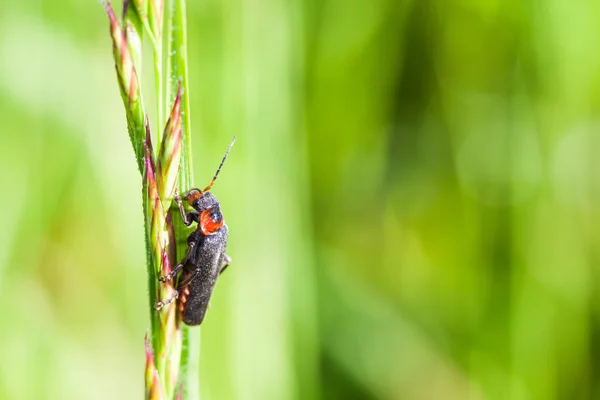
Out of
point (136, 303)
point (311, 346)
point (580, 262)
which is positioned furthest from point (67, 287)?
point (580, 262)

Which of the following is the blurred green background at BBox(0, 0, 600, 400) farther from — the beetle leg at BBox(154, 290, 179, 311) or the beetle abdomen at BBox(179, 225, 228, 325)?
the beetle leg at BBox(154, 290, 179, 311)

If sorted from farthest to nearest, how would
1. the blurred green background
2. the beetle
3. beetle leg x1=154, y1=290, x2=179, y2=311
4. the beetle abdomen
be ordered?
the blurred green background
the beetle
the beetle abdomen
beetle leg x1=154, y1=290, x2=179, y2=311

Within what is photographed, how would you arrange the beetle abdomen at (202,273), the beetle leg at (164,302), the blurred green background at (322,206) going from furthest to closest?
the blurred green background at (322,206) → the beetle abdomen at (202,273) → the beetle leg at (164,302)

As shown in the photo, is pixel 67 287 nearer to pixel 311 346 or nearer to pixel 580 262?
pixel 311 346

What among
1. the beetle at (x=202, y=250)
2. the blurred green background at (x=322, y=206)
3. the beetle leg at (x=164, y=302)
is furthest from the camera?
the blurred green background at (x=322, y=206)

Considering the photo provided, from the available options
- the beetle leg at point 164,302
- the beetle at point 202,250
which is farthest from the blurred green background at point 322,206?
the beetle leg at point 164,302

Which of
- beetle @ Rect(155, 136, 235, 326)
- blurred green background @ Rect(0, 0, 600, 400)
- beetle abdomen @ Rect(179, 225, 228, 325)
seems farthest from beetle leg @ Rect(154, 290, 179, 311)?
blurred green background @ Rect(0, 0, 600, 400)

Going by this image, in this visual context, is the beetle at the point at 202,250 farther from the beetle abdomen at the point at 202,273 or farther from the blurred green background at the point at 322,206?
the blurred green background at the point at 322,206

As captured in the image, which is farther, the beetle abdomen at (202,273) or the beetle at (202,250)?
the beetle at (202,250)

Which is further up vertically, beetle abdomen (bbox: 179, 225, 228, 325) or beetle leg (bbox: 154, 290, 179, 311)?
beetle leg (bbox: 154, 290, 179, 311)
